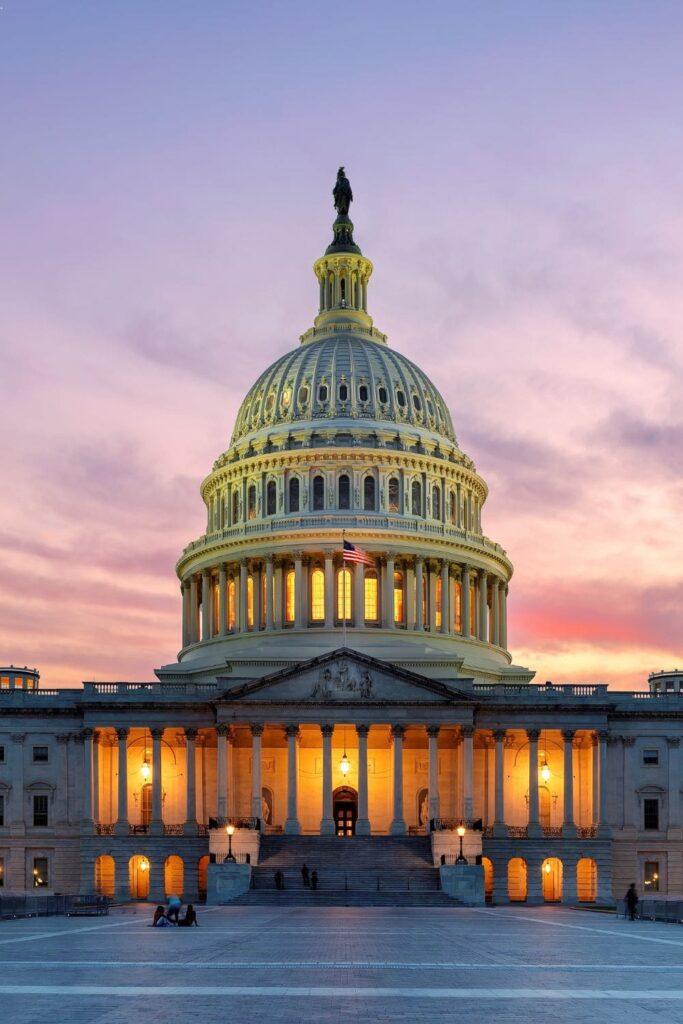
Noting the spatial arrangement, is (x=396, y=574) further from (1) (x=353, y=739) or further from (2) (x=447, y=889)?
(2) (x=447, y=889)

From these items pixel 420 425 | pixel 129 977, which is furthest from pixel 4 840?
pixel 129 977

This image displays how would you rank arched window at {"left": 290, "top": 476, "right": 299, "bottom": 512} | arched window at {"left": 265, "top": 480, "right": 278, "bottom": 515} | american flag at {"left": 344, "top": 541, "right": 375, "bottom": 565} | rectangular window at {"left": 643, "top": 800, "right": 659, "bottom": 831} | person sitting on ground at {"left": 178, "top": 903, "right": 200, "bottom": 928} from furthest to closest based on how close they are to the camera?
arched window at {"left": 265, "top": 480, "right": 278, "bottom": 515}
arched window at {"left": 290, "top": 476, "right": 299, "bottom": 512}
american flag at {"left": 344, "top": 541, "right": 375, "bottom": 565}
rectangular window at {"left": 643, "top": 800, "right": 659, "bottom": 831}
person sitting on ground at {"left": 178, "top": 903, "right": 200, "bottom": 928}

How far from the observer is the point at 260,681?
104625mm

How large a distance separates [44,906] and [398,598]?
195ft

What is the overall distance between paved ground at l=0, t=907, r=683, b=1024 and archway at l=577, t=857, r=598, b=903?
46.8 meters

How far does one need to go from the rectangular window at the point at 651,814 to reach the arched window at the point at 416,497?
32208mm

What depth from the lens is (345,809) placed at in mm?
112062

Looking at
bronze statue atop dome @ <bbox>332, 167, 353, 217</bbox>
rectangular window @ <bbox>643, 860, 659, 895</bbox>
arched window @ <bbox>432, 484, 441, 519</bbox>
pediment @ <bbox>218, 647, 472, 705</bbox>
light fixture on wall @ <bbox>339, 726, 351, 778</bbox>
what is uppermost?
bronze statue atop dome @ <bbox>332, 167, 353, 217</bbox>

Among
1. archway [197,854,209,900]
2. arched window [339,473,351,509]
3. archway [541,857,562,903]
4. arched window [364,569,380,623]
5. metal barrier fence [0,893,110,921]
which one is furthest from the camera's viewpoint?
arched window [339,473,351,509]

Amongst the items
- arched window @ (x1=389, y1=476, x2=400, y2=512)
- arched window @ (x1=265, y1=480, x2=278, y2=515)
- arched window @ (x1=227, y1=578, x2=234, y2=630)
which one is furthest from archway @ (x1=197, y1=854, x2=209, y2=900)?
arched window @ (x1=389, y1=476, x2=400, y2=512)

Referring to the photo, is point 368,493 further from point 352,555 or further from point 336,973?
point 336,973

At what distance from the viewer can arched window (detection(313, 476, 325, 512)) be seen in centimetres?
12838

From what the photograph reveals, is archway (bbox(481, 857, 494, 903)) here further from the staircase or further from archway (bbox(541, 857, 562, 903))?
the staircase

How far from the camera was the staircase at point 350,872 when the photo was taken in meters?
85.2
